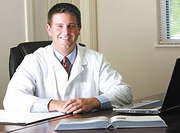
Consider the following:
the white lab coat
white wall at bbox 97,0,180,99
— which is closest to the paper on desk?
the white lab coat

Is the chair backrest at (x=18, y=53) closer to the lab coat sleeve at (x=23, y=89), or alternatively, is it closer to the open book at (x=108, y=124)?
the lab coat sleeve at (x=23, y=89)

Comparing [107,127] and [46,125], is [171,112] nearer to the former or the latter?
[107,127]

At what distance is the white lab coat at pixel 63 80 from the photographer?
6.58 ft

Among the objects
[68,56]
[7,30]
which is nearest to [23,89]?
[68,56]

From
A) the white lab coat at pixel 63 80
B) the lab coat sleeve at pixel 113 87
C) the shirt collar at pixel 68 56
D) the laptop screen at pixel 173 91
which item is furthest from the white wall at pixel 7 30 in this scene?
the laptop screen at pixel 173 91

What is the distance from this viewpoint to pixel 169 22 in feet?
12.2

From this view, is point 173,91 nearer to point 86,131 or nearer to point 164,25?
point 86,131

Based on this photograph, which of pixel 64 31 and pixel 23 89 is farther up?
pixel 64 31

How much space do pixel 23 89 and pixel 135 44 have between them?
2.00 metres

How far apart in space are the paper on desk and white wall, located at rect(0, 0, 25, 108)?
1.21 meters

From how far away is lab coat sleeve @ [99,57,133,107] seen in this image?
77.7 inches

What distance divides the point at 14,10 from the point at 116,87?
1.32 m

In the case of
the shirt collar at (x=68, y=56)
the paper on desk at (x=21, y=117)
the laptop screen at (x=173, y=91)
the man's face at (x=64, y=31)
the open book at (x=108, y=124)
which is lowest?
the paper on desk at (x=21, y=117)

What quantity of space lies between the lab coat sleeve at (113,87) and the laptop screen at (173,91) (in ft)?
1.17
